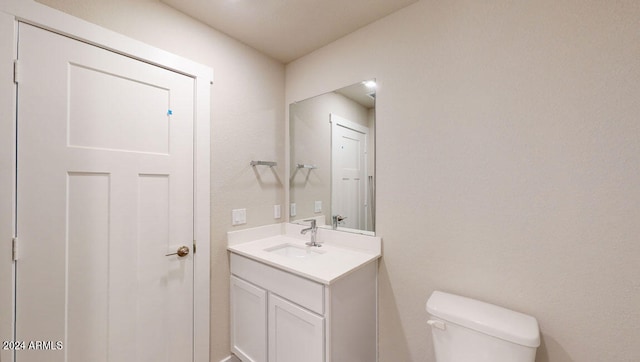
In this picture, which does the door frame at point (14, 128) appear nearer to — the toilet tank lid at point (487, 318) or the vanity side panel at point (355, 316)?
the vanity side panel at point (355, 316)

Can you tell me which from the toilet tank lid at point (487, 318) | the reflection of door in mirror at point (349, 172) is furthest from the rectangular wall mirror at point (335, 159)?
the toilet tank lid at point (487, 318)

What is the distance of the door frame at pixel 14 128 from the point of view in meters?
1.03

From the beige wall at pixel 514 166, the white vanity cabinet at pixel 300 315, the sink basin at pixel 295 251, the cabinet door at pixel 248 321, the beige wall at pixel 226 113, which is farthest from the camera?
the sink basin at pixel 295 251

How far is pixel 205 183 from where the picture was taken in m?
1.64

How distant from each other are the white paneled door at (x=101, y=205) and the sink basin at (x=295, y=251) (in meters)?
0.60

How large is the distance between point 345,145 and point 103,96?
57.5 inches

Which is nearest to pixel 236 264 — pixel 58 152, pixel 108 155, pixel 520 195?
Answer: pixel 108 155

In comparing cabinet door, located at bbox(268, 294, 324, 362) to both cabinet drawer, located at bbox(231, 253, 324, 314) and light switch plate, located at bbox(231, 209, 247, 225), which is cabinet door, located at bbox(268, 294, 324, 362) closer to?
cabinet drawer, located at bbox(231, 253, 324, 314)

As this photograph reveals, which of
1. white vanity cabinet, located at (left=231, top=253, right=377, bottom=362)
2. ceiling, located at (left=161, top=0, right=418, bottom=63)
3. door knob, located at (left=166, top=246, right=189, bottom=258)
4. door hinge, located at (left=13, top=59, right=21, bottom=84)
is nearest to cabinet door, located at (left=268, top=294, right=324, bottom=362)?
white vanity cabinet, located at (left=231, top=253, right=377, bottom=362)

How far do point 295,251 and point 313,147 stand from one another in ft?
2.86

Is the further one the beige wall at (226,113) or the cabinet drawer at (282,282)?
the beige wall at (226,113)

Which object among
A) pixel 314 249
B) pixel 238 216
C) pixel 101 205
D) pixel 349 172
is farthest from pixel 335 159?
pixel 101 205

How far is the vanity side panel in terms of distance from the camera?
1257 mm

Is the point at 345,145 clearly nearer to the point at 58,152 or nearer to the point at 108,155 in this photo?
the point at 108,155
